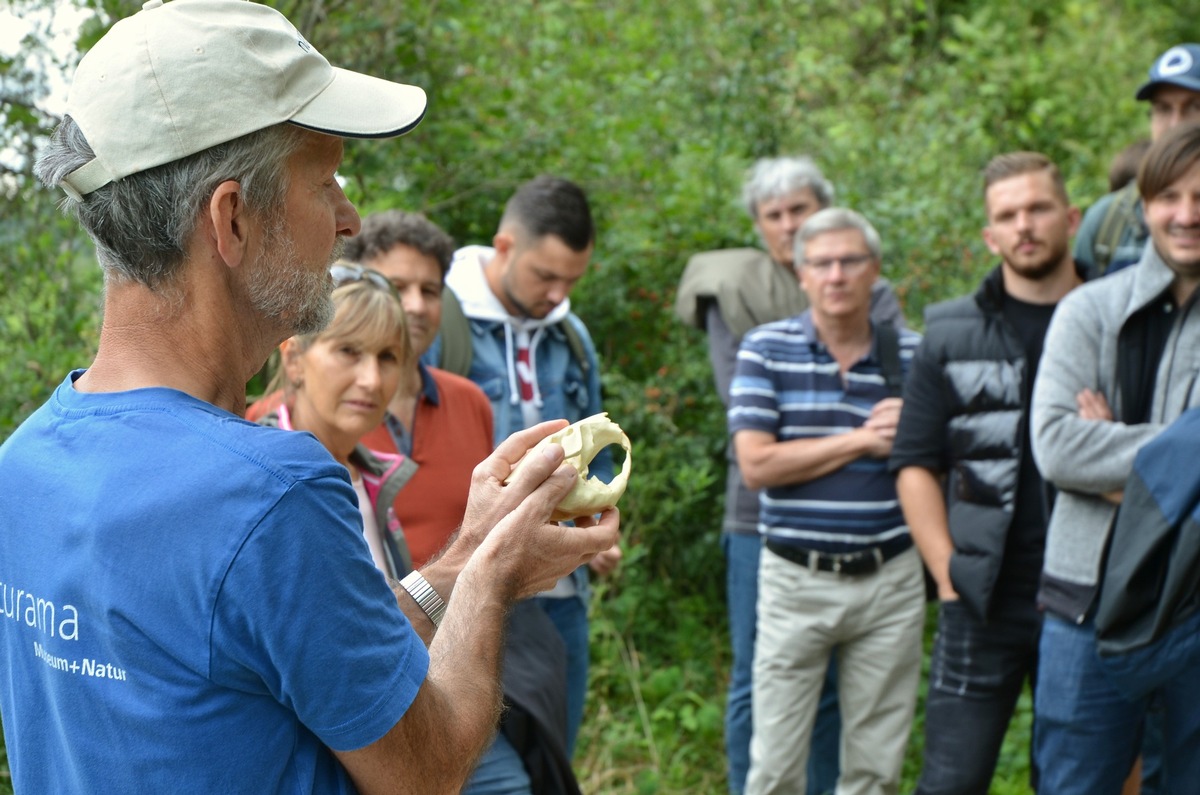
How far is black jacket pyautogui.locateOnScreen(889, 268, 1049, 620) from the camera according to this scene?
3711 mm

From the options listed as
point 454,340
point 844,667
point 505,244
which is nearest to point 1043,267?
point 844,667

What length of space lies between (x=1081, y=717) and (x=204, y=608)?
267 cm

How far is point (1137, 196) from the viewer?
4234mm

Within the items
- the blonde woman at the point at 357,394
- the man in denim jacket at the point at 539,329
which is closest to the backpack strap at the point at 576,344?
the man in denim jacket at the point at 539,329

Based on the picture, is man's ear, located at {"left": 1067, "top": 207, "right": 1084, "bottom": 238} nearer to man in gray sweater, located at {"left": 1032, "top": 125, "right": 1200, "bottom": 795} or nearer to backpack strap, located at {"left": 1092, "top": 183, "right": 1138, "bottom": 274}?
backpack strap, located at {"left": 1092, "top": 183, "right": 1138, "bottom": 274}

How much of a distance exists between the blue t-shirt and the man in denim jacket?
8.17 feet

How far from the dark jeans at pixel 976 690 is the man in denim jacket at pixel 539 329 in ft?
3.79

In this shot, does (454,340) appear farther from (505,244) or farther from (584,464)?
(584,464)

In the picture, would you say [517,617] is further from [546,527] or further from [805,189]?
[805,189]

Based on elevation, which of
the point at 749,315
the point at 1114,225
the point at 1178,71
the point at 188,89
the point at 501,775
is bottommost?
the point at 501,775

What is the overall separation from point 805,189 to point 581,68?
2.47m

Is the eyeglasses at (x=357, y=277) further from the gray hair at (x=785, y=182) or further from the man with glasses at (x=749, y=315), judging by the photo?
the gray hair at (x=785, y=182)

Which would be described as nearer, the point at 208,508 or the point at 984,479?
the point at 208,508

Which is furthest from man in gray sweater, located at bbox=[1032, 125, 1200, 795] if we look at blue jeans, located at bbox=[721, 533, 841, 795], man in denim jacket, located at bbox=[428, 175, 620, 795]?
man in denim jacket, located at bbox=[428, 175, 620, 795]
